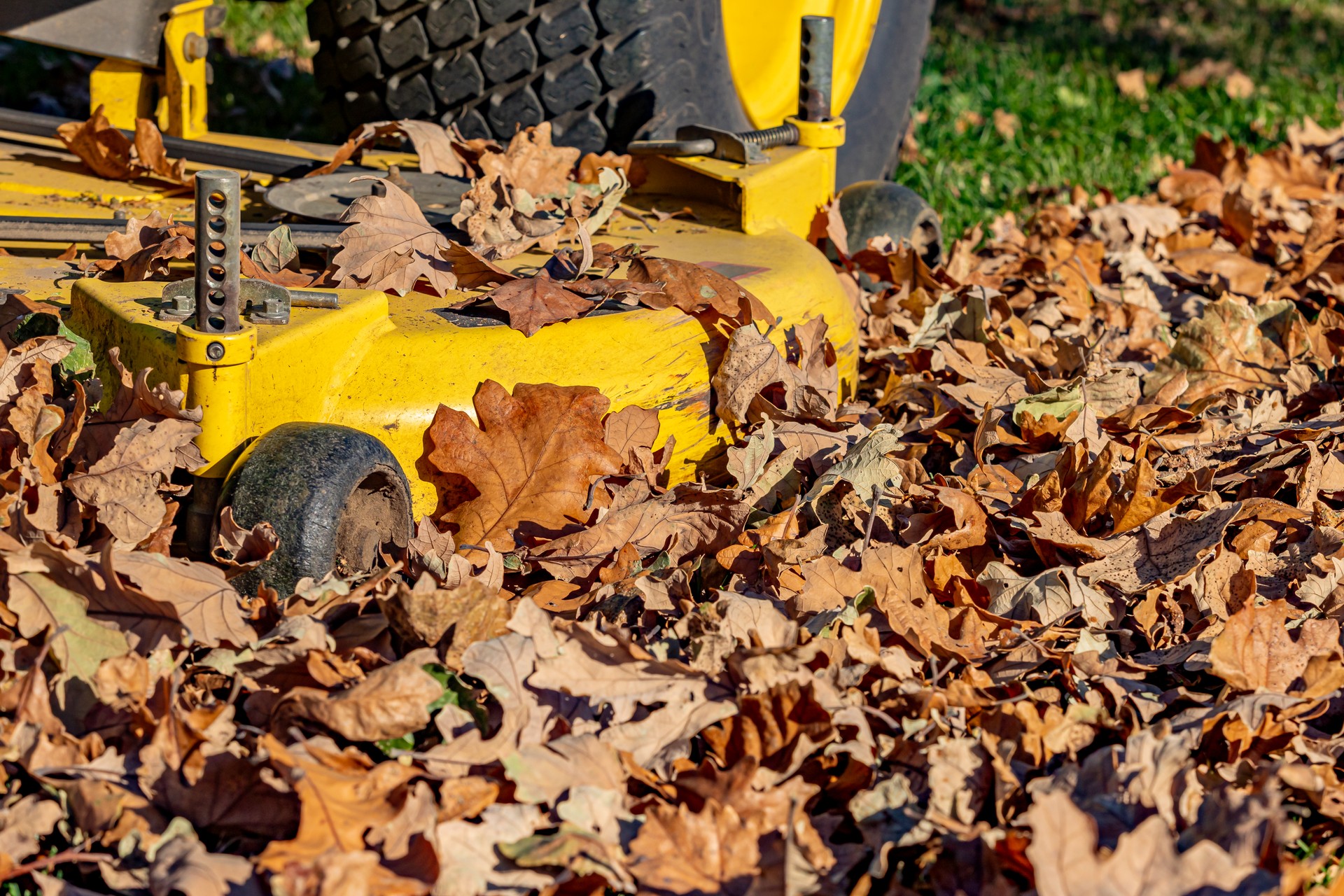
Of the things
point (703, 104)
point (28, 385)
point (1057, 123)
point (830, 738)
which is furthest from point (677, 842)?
point (1057, 123)

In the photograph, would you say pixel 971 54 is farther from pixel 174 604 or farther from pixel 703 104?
pixel 174 604

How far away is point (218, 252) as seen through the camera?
153 cm

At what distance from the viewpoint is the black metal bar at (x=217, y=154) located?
2.48 m

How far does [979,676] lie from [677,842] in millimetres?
438

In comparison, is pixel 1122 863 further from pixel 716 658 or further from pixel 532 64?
pixel 532 64

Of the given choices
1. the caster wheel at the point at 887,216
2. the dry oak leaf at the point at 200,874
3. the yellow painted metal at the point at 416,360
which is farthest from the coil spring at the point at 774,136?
the dry oak leaf at the point at 200,874

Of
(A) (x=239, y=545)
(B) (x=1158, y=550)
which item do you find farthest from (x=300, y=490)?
(B) (x=1158, y=550)

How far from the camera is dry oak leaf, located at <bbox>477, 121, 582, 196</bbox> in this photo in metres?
2.42

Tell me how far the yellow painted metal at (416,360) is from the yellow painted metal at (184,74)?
0.95m

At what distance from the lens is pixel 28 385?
1.63 metres

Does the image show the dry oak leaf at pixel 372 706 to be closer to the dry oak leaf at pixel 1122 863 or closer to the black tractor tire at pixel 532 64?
the dry oak leaf at pixel 1122 863

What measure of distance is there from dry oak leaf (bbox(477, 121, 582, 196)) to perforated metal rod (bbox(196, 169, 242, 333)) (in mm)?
918

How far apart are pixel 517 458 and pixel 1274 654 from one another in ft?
3.04

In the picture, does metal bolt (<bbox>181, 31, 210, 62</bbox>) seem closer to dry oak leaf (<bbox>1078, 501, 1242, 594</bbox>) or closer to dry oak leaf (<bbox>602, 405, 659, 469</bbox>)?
dry oak leaf (<bbox>602, 405, 659, 469</bbox>)
